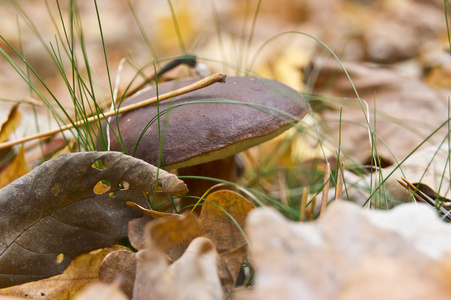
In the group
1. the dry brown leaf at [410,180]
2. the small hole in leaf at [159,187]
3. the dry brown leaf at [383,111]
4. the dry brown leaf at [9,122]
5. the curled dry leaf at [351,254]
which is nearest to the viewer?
the curled dry leaf at [351,254]

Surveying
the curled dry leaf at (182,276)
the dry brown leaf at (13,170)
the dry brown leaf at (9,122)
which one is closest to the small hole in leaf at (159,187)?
the curled dry leaf at (182,276)

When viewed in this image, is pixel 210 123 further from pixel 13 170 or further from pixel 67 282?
pixel 13 170

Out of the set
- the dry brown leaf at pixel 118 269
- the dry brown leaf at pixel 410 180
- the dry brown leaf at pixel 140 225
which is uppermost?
the dry brown leaf at pixel 140 225

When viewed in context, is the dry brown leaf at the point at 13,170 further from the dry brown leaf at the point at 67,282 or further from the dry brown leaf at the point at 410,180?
the dry brown leaf at the point at 410,180

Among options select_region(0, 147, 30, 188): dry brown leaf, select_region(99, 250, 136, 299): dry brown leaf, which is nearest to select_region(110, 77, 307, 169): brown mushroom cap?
select_region(99, 250, 136, 299): dry brown leaf

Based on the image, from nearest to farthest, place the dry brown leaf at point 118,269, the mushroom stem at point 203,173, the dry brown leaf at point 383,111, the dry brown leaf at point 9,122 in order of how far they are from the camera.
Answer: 1. the dry brown leaf at point 118,269
2. the mushroom stem at point 203,173
3. the dry brown leaf at point 9,122
4. the dry brown leaf at point 383,111

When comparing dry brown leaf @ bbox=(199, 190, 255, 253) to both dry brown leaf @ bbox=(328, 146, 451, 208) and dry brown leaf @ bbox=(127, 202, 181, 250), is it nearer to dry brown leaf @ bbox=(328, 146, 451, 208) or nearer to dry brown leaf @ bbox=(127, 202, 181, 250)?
dry brown leaf @ bbox=(127, 202, 181, 250)
